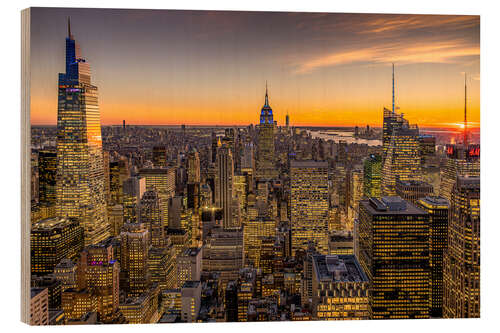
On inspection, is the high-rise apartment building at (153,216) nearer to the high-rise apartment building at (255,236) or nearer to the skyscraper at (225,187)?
the skyscraper at (225,187)

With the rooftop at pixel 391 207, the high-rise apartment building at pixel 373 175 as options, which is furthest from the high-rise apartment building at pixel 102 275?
the high-rise apartment building at pixel 373 175

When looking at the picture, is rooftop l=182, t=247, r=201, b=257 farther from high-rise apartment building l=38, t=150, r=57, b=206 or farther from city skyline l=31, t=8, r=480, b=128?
city skyline l=31, t=8, r=480, b=128

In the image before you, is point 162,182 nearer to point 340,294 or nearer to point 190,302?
point 190,302

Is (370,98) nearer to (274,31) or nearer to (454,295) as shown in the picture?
(274,31)

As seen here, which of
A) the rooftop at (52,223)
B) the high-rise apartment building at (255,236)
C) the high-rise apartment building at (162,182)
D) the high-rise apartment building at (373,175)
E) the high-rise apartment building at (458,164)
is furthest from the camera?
the high-rise apartment building at (162,182)

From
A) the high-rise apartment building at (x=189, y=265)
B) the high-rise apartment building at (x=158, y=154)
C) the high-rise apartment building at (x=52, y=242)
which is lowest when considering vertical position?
the high-rise apartment building at (x=189, y=265)

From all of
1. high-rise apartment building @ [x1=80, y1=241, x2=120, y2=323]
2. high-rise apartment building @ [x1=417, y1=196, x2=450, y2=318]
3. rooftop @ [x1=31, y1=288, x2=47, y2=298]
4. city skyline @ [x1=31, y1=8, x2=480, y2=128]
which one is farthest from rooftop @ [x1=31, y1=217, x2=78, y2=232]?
high-rise apartment building @ [x1=417, y1=196, x2=450, y2=318]
